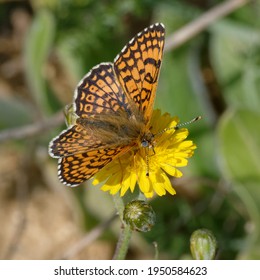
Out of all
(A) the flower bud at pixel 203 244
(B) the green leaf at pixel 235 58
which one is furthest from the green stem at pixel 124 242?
(B) the green leaf at pixel 235 58

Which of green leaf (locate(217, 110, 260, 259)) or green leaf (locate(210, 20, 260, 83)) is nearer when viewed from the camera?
green leaf (locate(217, 110, 260, 259))

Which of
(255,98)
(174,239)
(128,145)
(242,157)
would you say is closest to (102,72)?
(128,145)

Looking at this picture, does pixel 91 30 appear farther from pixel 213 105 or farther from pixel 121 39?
pixel 213 105

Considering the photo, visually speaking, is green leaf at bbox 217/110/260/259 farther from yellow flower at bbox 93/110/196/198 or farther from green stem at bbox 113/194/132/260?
green stem at bbox 113/194/132/260

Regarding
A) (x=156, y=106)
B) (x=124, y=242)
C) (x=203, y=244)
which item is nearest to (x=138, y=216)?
(x=124, y=242)

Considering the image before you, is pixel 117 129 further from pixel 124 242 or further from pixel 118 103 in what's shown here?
pixel 124 242

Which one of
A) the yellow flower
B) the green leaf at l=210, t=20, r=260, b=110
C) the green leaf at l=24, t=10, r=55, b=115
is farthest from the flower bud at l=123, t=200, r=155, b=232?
the green leaf at l=210, t=20, r=260, b=110
